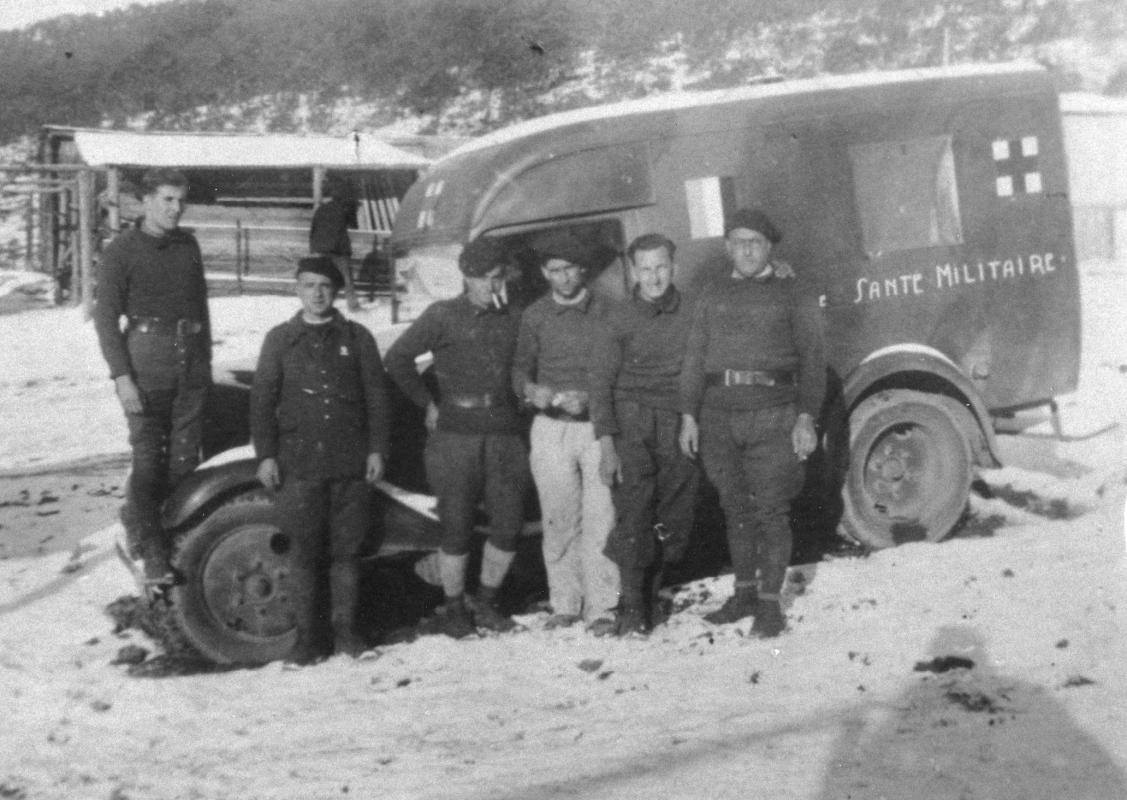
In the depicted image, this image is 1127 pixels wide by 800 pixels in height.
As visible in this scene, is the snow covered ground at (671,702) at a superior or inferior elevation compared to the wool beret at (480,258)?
inferior

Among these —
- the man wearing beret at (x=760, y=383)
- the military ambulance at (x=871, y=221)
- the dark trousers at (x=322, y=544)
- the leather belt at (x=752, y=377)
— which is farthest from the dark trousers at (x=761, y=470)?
the dark trousers at (x=322, y=544)

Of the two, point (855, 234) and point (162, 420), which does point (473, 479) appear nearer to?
point (162, 420)

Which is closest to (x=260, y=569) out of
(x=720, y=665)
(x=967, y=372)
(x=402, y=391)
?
(x=402, y=391)

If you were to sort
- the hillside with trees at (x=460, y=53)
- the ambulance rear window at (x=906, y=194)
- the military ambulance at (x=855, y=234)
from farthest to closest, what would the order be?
the hillside with trees at (x=460, y=53), the ambulance rear window at (x=906, y=194), the military ambulance at (x=855, y=234)

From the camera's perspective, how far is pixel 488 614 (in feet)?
18.8

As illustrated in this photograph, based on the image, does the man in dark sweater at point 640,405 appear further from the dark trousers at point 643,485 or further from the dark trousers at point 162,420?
the dark trousers at point 162,420

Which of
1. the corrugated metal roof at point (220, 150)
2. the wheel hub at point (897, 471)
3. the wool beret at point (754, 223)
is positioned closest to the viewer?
the wool beret at point (754, 223)

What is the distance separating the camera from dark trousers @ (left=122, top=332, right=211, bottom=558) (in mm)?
5422

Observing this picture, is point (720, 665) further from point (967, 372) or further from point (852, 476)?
point (967, 372)

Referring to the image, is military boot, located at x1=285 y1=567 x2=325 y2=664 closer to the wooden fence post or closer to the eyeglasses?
the eyeglasses

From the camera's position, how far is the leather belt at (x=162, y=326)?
550 cm

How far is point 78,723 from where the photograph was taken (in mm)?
4730

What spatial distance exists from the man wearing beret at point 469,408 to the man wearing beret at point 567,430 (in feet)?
0.35

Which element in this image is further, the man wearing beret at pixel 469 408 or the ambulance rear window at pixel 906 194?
the ambulance rear window at pixel 906 194
